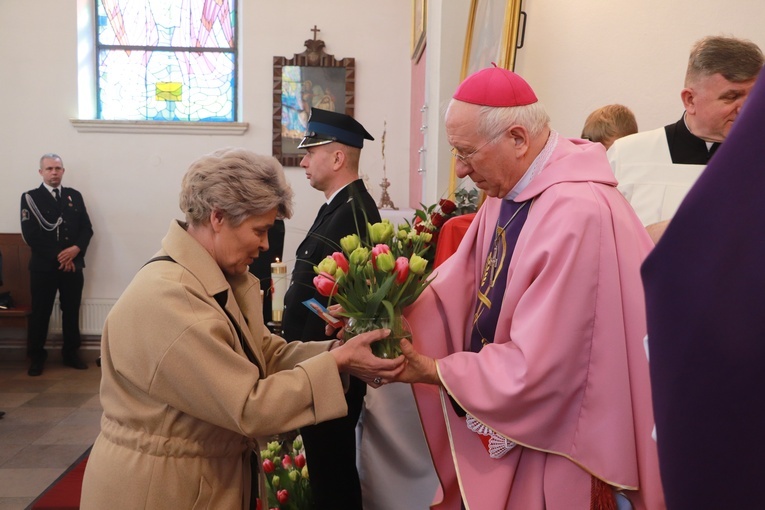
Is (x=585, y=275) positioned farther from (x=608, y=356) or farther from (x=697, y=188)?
(x=697, y=188)

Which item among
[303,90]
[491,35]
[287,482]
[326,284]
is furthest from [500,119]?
[303,90]

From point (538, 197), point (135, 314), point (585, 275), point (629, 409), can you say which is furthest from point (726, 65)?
point (135, 314)

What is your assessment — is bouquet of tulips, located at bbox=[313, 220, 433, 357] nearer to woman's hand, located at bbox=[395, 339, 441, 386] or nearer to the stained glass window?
woman's hand, located at bbox=[395, 339, 441, 386]

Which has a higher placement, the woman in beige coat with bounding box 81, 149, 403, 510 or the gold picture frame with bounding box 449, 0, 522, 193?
the gold picture frame with bounding box 449, 0, 522, 193

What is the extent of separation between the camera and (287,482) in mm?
3252

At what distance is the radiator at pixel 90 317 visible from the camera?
826 centimetres

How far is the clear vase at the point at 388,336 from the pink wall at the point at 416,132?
486 centimetres

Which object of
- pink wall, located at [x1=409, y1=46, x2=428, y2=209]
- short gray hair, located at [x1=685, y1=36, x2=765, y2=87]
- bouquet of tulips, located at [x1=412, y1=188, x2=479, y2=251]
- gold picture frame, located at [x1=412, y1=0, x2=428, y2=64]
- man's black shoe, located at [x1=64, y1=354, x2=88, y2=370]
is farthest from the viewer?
man's black shoe, located at [x1=64, y1=354, x2=88, y2=370]

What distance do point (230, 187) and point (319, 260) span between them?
3.98 ft


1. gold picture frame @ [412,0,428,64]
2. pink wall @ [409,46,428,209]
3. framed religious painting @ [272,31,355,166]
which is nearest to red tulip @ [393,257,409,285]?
gold picture frame @ [412,0,428,64]

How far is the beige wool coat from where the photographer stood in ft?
5.43

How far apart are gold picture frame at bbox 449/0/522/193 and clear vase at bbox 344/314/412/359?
2.14 m

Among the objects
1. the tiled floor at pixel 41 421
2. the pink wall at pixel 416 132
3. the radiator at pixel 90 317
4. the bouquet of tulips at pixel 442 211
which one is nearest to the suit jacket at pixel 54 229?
the radiator at pixel 90 317

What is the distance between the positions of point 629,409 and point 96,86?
8251 millimetres
